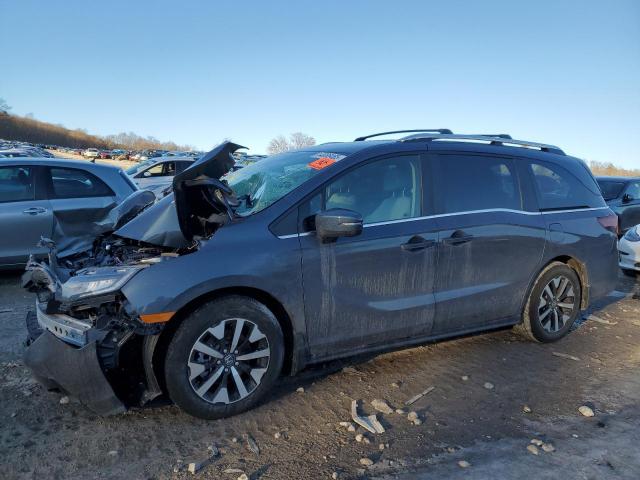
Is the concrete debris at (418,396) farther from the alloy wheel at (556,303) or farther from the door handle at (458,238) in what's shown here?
the alloy wheel at (556,303)

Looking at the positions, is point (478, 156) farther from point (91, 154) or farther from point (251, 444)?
point (91, 154)

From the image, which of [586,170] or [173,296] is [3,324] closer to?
[173,296]

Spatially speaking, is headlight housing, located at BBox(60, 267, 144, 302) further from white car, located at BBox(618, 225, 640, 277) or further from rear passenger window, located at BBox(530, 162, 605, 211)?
white car, located at BBox(618, 225, 640, 277)

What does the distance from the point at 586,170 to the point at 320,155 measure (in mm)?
2931

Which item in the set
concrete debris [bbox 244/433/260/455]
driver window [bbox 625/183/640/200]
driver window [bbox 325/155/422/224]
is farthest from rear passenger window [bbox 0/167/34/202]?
driver window [bbox 625/183/640/200]

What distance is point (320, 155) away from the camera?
12.8 feet

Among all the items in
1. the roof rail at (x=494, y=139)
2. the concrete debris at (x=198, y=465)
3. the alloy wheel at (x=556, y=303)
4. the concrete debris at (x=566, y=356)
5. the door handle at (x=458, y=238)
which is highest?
the roof rail at (x=494, y=139)

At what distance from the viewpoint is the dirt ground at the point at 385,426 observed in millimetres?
2709

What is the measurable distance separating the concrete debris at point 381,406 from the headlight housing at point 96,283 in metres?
1.79

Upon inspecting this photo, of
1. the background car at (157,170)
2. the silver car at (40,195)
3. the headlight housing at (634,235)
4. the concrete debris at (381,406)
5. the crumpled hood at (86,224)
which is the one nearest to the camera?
the concrete debris at (381,406)

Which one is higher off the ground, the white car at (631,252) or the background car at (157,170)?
the background car at (157,170)

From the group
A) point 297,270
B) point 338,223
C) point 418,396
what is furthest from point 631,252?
point 297,270

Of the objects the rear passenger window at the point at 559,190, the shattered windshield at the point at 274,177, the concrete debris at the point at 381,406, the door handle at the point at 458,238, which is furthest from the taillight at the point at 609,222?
the concrete debris at the point at 381,406

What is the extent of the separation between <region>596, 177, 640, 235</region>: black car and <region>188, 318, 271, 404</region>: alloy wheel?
983 centimetres
